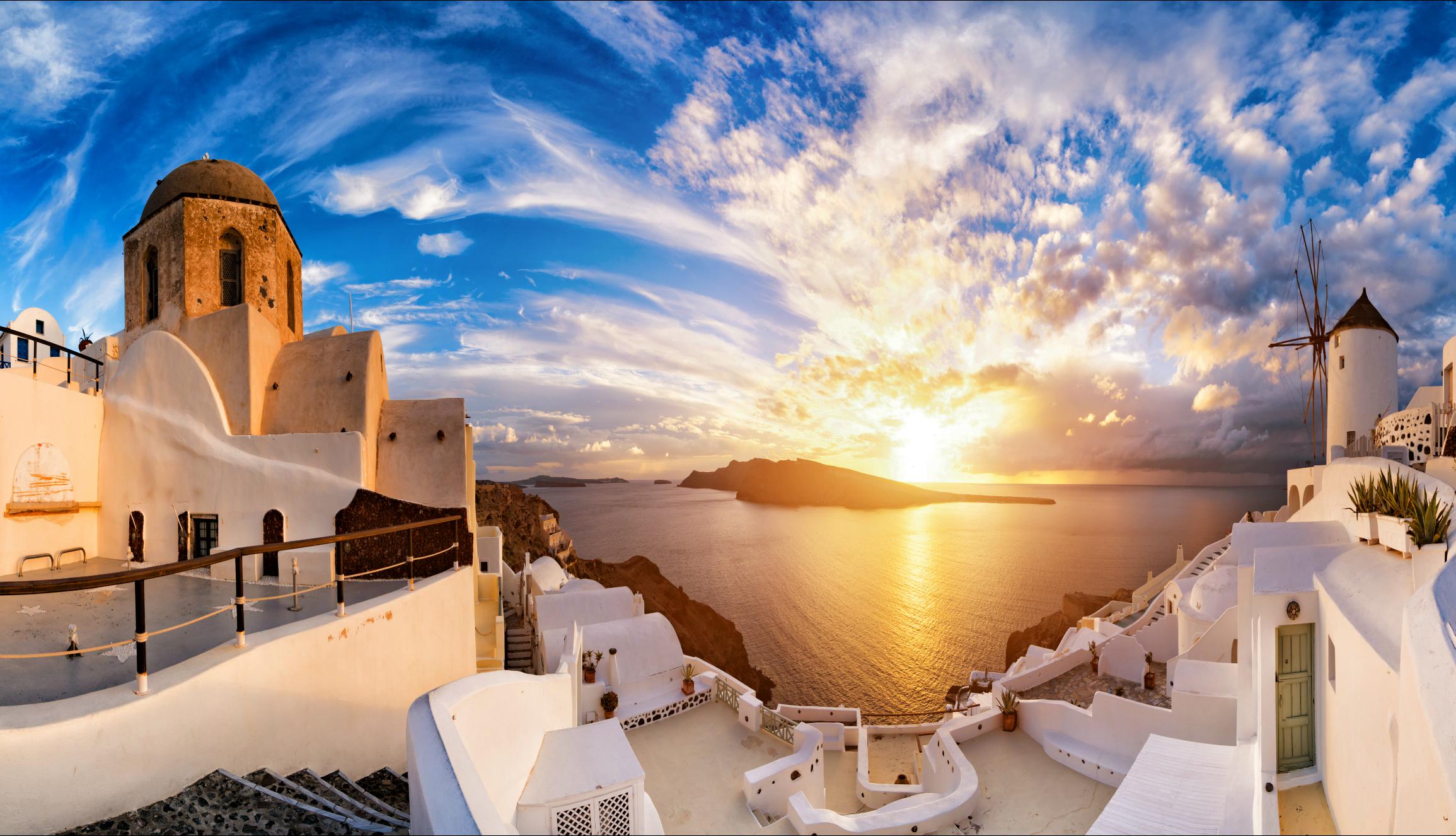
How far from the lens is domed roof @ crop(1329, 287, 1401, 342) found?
16797mm

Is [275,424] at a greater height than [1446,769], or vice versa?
[275,424]

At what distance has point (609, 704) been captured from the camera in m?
11.2

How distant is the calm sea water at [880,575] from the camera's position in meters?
39.8

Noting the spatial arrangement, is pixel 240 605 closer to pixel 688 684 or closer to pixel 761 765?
pixel 761 765

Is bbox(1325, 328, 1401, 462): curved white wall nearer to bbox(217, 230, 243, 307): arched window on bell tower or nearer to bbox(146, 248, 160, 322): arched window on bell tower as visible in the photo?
bbox(217, 230, 243, 307): arched window on bell tower

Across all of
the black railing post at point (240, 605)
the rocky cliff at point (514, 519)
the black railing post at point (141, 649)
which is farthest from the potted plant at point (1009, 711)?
the rocky cliff at point (514, 519)

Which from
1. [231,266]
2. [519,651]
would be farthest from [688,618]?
[231,266]

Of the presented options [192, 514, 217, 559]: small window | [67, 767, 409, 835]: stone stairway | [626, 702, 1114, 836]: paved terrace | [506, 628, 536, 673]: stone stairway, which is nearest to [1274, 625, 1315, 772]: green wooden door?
[626, 702, 1114, 836]: paved terrace

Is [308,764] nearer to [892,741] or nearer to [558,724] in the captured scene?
[558,724]

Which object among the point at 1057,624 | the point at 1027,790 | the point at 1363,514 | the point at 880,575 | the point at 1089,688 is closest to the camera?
the point at 1363,514

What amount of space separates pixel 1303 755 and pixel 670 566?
62266 millimetres

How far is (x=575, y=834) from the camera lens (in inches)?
173

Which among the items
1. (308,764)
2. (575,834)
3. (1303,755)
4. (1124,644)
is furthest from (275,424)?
(1124,644)

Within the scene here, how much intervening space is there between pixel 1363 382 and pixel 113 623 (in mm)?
27066
